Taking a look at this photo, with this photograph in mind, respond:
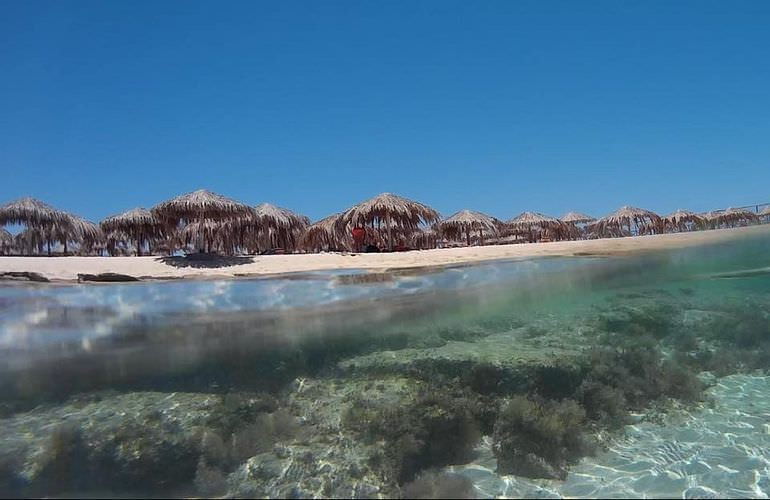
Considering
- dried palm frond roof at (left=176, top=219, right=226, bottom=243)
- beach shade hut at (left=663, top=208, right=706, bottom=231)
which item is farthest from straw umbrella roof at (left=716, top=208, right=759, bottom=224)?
dried palm frond roof at (left=176, top=219, right=226, bottom=243)

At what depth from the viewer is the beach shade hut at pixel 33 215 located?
18.1m

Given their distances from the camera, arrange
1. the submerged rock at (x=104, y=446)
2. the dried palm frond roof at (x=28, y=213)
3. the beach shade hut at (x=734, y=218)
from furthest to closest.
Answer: the beach shade hut at (x=734, y=218), the dried palm frond roof at (x=28, y=213), the submerged rock at (x=104, y=446)

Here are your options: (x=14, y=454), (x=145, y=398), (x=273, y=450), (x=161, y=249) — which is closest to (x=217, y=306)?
(x=145, y=398)

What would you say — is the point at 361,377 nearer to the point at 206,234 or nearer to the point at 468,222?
the point at 206,234

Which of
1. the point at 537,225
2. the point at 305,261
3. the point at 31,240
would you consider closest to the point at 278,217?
the point at 305,261

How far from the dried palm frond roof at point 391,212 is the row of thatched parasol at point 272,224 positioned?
0.13ft

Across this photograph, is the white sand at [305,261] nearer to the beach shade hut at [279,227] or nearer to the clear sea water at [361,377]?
the clear sea water at [361,377]

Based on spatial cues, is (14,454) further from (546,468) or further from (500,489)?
(546,468)

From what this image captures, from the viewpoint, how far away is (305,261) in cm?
1394

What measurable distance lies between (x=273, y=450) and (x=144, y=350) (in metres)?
8.46

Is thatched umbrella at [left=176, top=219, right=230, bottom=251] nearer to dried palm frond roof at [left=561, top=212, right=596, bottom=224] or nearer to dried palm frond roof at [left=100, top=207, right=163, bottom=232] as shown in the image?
dried palm frond roof at [left=100, top=207, right=163, bottom=232]

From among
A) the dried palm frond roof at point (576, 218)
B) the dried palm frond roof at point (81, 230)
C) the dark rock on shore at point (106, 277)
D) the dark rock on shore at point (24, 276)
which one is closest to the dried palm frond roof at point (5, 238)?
the dried palm frond roof at point (81, 230)

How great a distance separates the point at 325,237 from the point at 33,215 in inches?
489

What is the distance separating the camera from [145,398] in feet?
32.3
